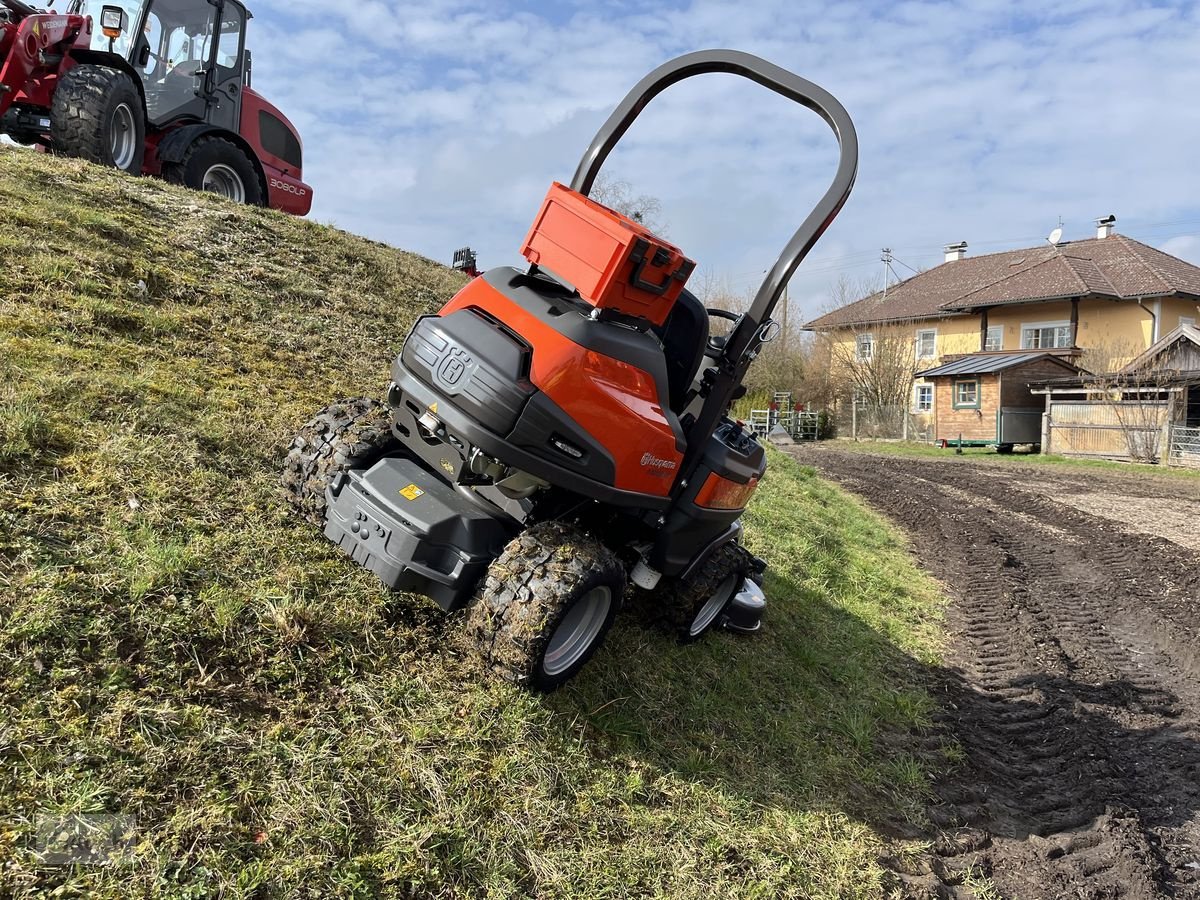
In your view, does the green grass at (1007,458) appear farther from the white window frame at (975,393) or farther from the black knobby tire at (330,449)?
the black knobby tire at (330,449)

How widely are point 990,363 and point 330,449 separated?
2838cm

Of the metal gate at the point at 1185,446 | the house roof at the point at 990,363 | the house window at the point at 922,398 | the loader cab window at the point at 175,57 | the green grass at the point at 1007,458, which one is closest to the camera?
the loader cab window at the point at 175,57

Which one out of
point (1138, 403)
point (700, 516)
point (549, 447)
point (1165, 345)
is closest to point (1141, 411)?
point (1138, 403)

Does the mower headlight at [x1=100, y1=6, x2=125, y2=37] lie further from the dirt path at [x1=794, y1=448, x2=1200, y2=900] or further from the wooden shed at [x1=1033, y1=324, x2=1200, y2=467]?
the wooden shed at [x1=1033, y1=324, x2=1200, y2=467]

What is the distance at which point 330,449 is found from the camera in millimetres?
3389

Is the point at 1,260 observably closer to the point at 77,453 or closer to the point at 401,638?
the point at 77,453

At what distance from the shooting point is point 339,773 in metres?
2.48

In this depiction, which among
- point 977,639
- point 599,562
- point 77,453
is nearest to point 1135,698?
point 977,639

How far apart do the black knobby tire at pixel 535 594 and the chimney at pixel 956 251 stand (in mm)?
41940

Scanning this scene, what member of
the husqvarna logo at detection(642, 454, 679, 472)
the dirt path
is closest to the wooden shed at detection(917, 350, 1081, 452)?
the dirt path

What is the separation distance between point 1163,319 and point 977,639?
28.7 m

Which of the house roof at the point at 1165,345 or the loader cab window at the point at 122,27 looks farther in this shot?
the house roof at the point at 1165,345

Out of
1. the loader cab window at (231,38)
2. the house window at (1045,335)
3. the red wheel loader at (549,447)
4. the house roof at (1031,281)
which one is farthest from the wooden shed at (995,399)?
the red wheel loader at (549,447)

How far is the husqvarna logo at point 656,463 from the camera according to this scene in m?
3.02
